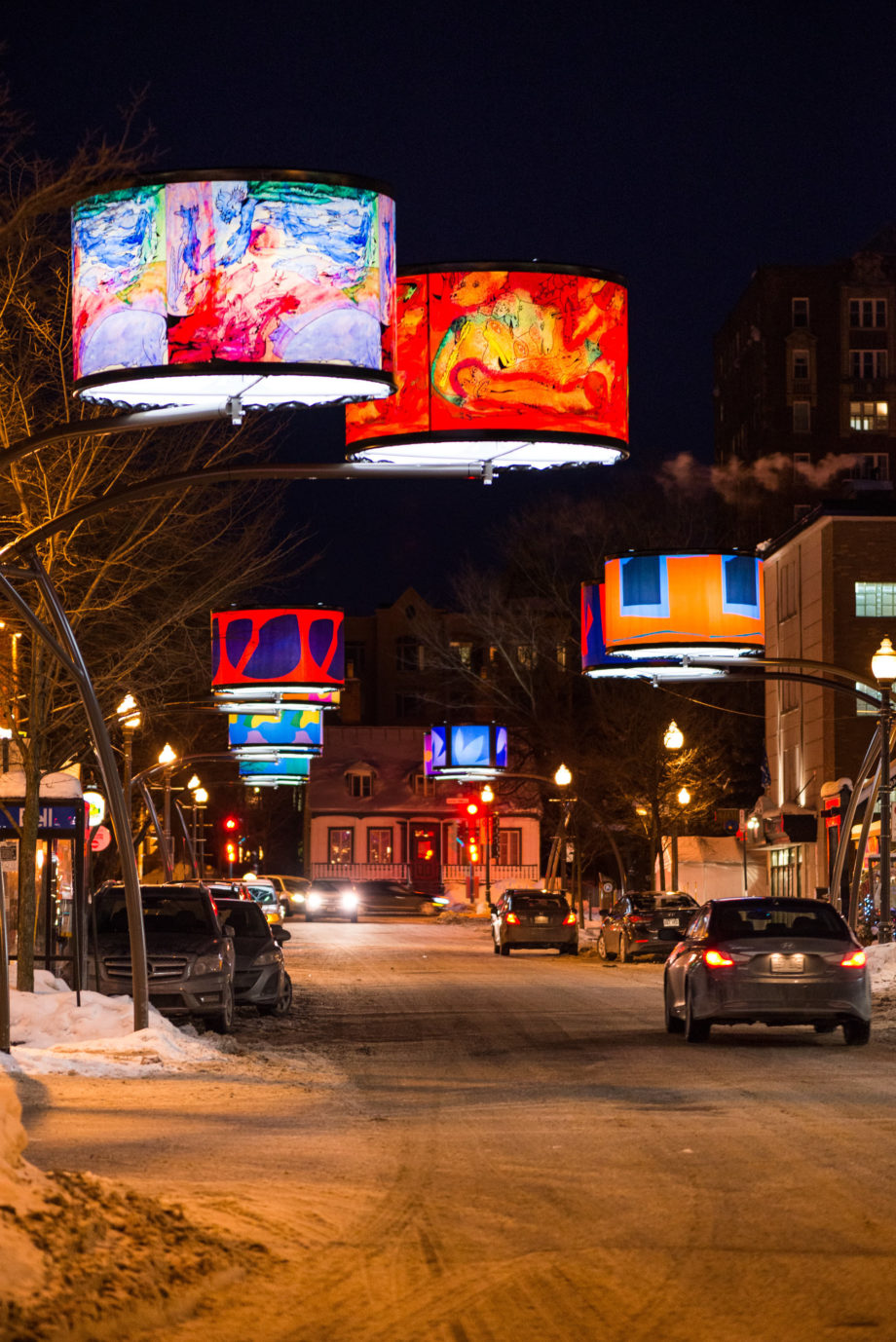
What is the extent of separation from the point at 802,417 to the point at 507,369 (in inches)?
3560

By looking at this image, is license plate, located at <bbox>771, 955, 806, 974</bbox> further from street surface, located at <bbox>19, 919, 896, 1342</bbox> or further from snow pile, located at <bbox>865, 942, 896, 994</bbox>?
snow pile, located at <bbox>865, 942, 896, 994</bbox>

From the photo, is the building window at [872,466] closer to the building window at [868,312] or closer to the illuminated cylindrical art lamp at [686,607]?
the building window at [868,312]

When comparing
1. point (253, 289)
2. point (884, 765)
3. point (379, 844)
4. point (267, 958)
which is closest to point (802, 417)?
point (379, 844)

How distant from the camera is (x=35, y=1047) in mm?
19109

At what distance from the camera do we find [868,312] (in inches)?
4050

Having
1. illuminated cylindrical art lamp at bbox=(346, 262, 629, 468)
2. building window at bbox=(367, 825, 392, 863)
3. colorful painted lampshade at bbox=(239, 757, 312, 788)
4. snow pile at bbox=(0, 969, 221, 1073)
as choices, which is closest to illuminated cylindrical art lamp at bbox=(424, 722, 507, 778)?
colorful painted lampshade at bbox=(239, 757, 312, 788)

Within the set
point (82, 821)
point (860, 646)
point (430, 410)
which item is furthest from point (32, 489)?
point (860, 646)

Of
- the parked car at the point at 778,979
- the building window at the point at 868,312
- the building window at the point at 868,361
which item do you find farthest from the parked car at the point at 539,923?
the building window at the point at 868,312

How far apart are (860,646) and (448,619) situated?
166 ft

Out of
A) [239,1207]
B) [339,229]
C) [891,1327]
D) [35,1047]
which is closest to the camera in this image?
Answer: [891,1327]

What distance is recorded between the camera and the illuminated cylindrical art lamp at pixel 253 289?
1337cm

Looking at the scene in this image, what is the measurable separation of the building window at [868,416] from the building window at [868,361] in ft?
5.50

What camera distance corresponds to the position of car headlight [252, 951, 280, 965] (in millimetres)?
25438

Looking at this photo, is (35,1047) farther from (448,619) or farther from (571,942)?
(448,619)
